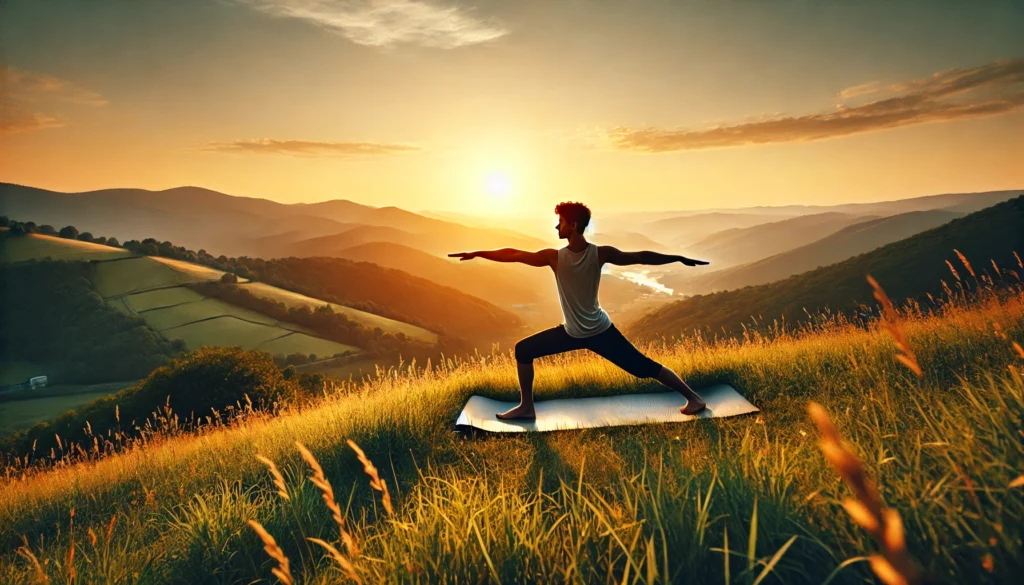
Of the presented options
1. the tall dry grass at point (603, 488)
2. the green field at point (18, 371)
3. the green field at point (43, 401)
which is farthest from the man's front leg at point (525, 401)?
the green field at point (18, 371)

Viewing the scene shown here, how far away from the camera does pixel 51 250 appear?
11494 cm

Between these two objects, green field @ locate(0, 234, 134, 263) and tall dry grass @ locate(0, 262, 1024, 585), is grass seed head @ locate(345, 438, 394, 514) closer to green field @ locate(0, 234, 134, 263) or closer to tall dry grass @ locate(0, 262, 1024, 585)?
tall dry grass @ locate(0, 262, 1024, 585)

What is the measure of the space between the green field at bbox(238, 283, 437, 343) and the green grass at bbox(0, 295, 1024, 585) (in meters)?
99.8

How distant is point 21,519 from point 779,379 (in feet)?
31.0

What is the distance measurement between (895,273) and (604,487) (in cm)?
8464

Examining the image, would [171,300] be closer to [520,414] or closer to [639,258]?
[520,414]

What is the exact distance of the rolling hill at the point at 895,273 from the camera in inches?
2680

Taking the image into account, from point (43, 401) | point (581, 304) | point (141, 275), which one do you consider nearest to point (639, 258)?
point (581, 304)

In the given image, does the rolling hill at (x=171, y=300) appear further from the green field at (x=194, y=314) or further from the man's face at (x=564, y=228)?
the man's face at (x=564, y=228)

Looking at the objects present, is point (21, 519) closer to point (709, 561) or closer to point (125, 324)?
point (709, 561)

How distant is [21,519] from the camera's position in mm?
6184

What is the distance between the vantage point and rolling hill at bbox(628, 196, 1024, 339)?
68.1 meters

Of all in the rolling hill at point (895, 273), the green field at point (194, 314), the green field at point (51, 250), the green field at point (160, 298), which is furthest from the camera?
the green field at point (51, 250)

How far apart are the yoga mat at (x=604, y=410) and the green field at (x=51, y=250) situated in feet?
439
